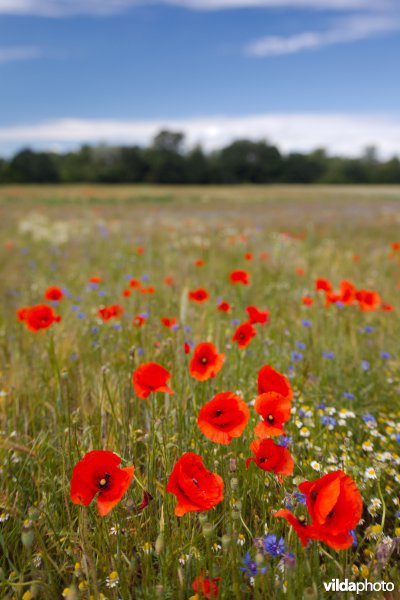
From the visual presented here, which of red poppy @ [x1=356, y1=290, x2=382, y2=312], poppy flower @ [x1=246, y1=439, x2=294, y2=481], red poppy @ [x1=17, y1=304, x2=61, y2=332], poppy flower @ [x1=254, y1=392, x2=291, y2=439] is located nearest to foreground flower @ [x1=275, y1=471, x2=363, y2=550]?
poppy flower @ [x1=246, y1=439, x2=294, y2=481]

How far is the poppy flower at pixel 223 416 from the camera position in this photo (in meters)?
1.52

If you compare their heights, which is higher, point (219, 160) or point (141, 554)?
point (219, 160)

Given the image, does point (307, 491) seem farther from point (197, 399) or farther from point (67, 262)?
point (67, 262)

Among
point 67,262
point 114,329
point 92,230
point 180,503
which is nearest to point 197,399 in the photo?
point 180,503

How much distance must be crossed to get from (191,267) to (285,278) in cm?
144

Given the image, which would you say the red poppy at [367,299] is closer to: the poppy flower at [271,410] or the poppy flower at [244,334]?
the poppy flower at [244,334]

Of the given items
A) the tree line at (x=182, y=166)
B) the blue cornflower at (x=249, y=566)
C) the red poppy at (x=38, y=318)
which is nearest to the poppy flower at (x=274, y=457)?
the blue cornflower at (x=249, y=566)

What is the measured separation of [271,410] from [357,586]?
1.90 feet

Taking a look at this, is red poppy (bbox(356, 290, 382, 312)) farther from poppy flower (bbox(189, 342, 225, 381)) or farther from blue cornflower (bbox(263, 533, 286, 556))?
blue cornflower (bbox(263, 533, 286, 556))

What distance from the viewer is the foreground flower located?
1188mm

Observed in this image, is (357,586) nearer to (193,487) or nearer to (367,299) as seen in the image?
(193,487)

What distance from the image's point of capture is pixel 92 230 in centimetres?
991

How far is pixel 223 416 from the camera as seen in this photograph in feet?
5.04

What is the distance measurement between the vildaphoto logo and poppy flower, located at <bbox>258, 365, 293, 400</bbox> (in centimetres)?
58
